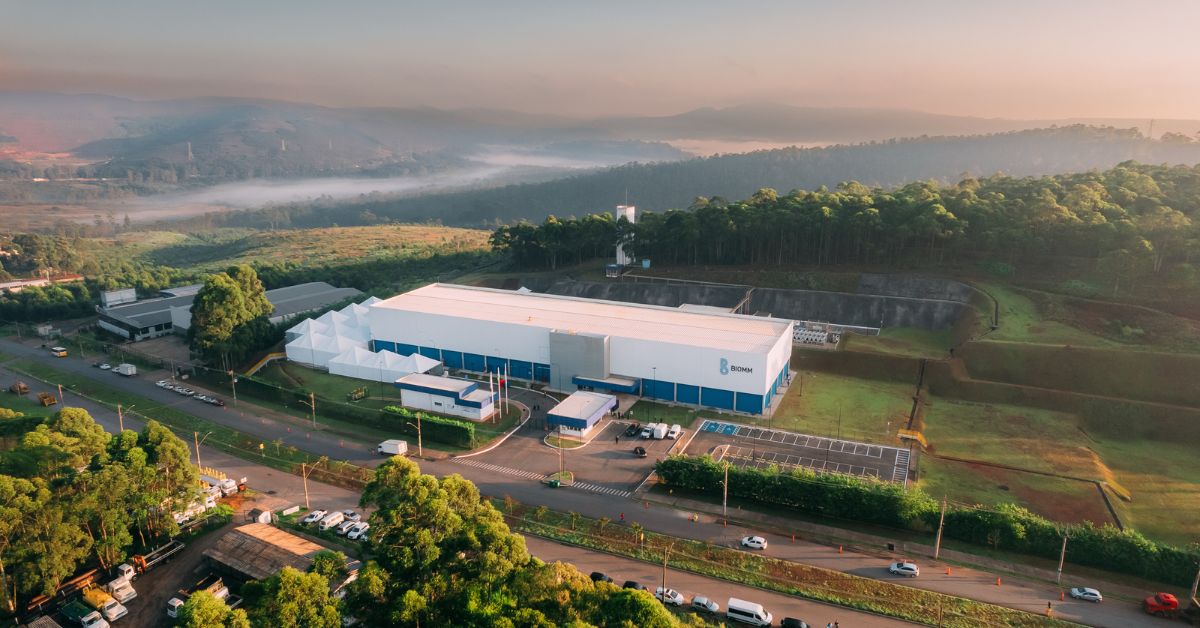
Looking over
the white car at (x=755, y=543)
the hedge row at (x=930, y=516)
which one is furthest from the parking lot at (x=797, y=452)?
the white car at (x=755, y=543)

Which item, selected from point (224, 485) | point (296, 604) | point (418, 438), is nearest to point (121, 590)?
point (224, 485)

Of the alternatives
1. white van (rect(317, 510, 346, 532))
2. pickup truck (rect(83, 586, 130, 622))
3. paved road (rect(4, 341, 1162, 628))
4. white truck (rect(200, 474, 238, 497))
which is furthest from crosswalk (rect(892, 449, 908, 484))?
pickup truck (rect(83, 586, 130, 622))

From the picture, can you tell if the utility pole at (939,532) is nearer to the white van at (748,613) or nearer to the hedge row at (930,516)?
the hedge row at (930,516)

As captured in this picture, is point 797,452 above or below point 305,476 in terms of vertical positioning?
above

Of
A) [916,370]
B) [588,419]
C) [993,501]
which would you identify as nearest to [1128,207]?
[916,370]

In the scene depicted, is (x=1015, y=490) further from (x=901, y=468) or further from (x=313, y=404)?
(x=313, y=404)

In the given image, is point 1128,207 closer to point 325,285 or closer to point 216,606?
point 216,606

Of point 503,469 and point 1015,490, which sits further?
point 503,469

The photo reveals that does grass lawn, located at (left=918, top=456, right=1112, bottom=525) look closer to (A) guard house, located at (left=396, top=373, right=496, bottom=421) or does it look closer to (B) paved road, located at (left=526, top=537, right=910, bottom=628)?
(B) paved road, located at (left=526, top=537, right=910, bottom=628)
